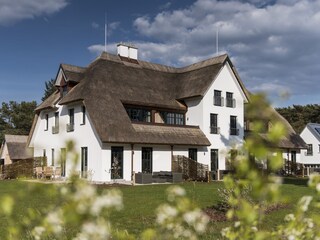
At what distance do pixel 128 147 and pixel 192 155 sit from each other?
642 cm

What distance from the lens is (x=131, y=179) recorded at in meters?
29.4

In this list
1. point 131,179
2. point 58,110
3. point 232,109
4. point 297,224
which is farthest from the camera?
point 232,109

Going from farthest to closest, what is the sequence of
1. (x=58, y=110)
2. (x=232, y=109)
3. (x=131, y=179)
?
1. (x=232, y=109)
2. (x=58, y=110)
3. (x=131, y=179)

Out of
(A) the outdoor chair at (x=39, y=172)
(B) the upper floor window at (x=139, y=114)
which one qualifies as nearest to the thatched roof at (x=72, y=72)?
(B) the upper floor window at (x=139, y=114)

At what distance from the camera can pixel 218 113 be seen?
35594 millimetres

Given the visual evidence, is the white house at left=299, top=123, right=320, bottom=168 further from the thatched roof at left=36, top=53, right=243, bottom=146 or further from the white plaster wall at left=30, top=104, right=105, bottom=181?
the white plaster wall at left=30, top=104, right=105, bottom=181

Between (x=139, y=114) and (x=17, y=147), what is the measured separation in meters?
16.2

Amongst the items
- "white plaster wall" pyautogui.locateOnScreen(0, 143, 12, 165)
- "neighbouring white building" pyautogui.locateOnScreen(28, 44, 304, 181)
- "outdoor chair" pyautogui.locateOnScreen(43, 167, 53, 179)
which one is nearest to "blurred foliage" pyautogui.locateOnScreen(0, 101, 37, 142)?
"white plaster wall" pyautogui.locateOnScreen(0, 143, 12, 165)

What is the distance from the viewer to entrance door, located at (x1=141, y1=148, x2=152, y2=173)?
30.5 metres

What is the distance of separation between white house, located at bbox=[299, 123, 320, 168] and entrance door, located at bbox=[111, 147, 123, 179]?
33493mm

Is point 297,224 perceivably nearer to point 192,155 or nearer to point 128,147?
point 128,147

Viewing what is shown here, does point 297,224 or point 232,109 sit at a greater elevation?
point 232,109

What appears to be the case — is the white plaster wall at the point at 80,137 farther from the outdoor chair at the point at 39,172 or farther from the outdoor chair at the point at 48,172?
the outdoor chair at the point at 48,172

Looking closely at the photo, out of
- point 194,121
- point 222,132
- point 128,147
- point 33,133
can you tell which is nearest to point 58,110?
point 33,133
